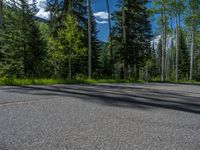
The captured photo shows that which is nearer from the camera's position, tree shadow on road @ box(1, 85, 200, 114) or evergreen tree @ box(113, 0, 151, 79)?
tree shadow on road @ box(1, 85, 200, 114)

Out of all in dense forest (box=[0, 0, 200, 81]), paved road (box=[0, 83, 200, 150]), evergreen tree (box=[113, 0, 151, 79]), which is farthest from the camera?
evergreen tree (box=[113, 0, 151, 79])

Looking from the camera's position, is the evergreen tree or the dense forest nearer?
the dense forest

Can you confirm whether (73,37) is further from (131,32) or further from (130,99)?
(130,99)

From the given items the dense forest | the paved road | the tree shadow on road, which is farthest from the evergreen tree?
the paved road

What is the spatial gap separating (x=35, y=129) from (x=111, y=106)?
9.06ft

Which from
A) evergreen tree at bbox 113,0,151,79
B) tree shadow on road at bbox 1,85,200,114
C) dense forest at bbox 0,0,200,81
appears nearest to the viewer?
tree shadow on road at bbox 1,85,200,114

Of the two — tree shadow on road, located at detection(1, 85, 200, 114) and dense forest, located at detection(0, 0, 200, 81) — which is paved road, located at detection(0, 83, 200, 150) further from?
dense forest, located at detection(0, 0, 200, 81)

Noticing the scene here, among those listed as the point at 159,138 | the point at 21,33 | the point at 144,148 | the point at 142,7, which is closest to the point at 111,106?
the point at 159,138

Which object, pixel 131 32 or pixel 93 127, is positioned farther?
pixel 131 32

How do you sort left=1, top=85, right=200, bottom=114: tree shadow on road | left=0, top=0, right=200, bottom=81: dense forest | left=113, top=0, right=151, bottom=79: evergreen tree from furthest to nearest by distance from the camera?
left=113, top=0, right=151, bottom=79: evergreen tree
left=0, top=0, right=200, bottom=81: dense forest
left=1, top=85, right=200, bottom=114: tree shadow on road

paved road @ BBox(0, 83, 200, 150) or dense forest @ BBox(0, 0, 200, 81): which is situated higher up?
dense forest @ BBox(0, 0, 200, 81)

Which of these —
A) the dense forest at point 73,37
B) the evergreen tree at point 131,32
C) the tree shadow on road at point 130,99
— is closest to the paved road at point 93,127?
the tree shadow on road at point 130,99

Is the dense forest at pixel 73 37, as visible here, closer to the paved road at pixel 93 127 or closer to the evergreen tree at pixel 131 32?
the evergreen tree at pixel 131 32

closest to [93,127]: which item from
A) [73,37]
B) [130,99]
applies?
[130,99]
